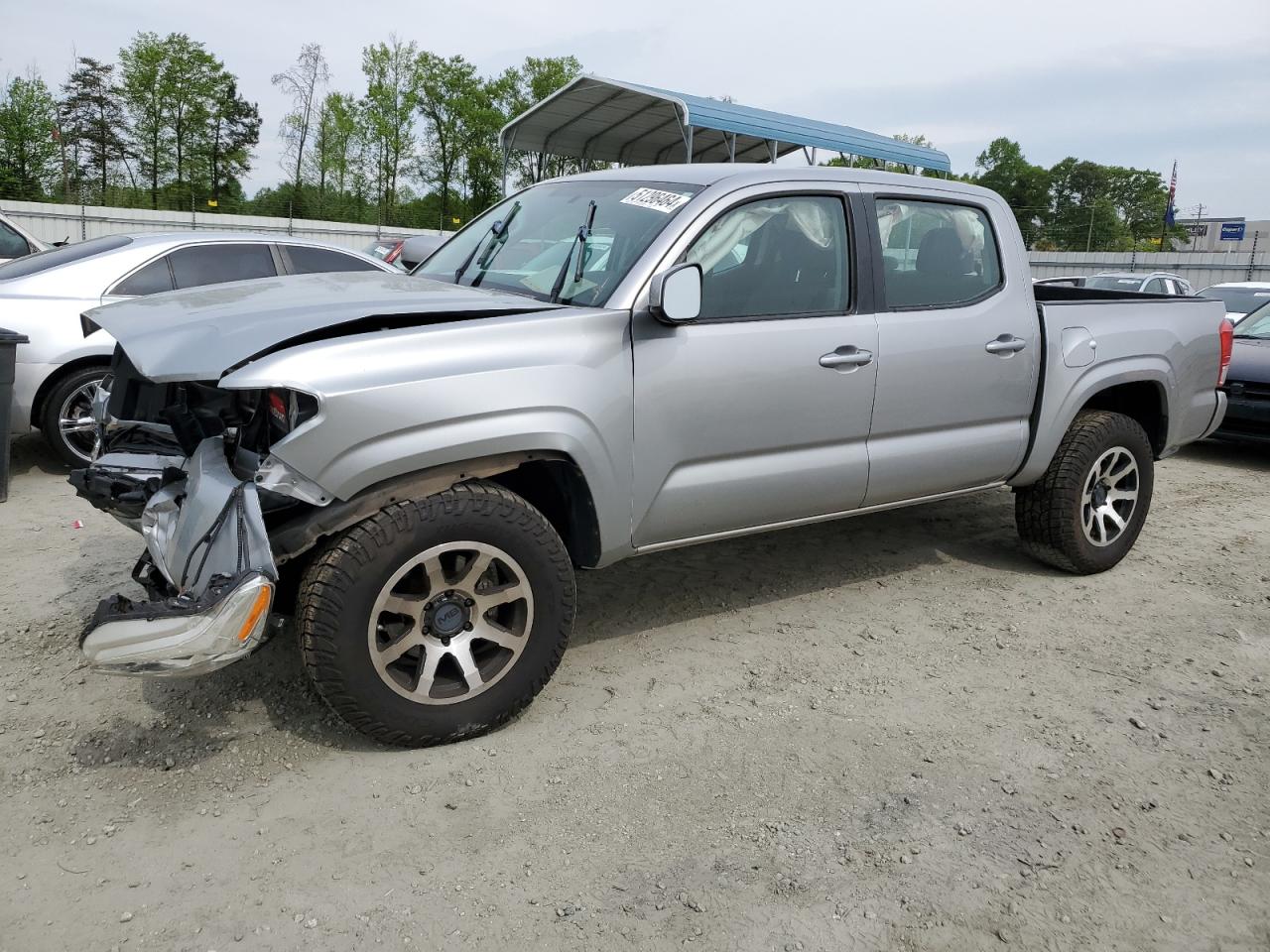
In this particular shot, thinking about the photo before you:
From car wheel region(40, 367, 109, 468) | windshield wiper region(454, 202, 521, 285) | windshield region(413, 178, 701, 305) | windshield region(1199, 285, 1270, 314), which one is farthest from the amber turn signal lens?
windshield region(1199, 285, 1270, 314)

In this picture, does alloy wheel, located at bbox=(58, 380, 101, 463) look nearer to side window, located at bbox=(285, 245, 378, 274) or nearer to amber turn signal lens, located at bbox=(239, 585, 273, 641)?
side window, located at bbox=(285, 245, 378, 274)

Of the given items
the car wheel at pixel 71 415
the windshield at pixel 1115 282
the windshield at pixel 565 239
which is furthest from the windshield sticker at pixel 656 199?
the windshield at pixel 1115 282

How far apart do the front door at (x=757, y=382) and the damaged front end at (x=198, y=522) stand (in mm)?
1211

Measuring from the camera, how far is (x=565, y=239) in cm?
390

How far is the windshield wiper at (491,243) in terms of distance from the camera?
13.9ft

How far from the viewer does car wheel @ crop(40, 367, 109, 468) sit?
20.0 feet

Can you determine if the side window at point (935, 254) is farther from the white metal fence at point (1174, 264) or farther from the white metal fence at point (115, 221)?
the white metal fence at point (1174, 264)

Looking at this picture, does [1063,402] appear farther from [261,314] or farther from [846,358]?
[261,314]

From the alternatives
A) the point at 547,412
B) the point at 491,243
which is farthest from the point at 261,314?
the point at 491,243

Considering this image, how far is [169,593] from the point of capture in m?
3.27

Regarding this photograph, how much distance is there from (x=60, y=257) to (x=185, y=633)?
4.90m

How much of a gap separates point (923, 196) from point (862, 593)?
186cm

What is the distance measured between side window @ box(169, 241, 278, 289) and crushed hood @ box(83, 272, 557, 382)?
10.4ft

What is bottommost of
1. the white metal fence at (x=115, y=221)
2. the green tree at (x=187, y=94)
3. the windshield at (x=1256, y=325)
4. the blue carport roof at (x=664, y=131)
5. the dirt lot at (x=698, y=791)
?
the dirt lot at (x=698, y=791)
